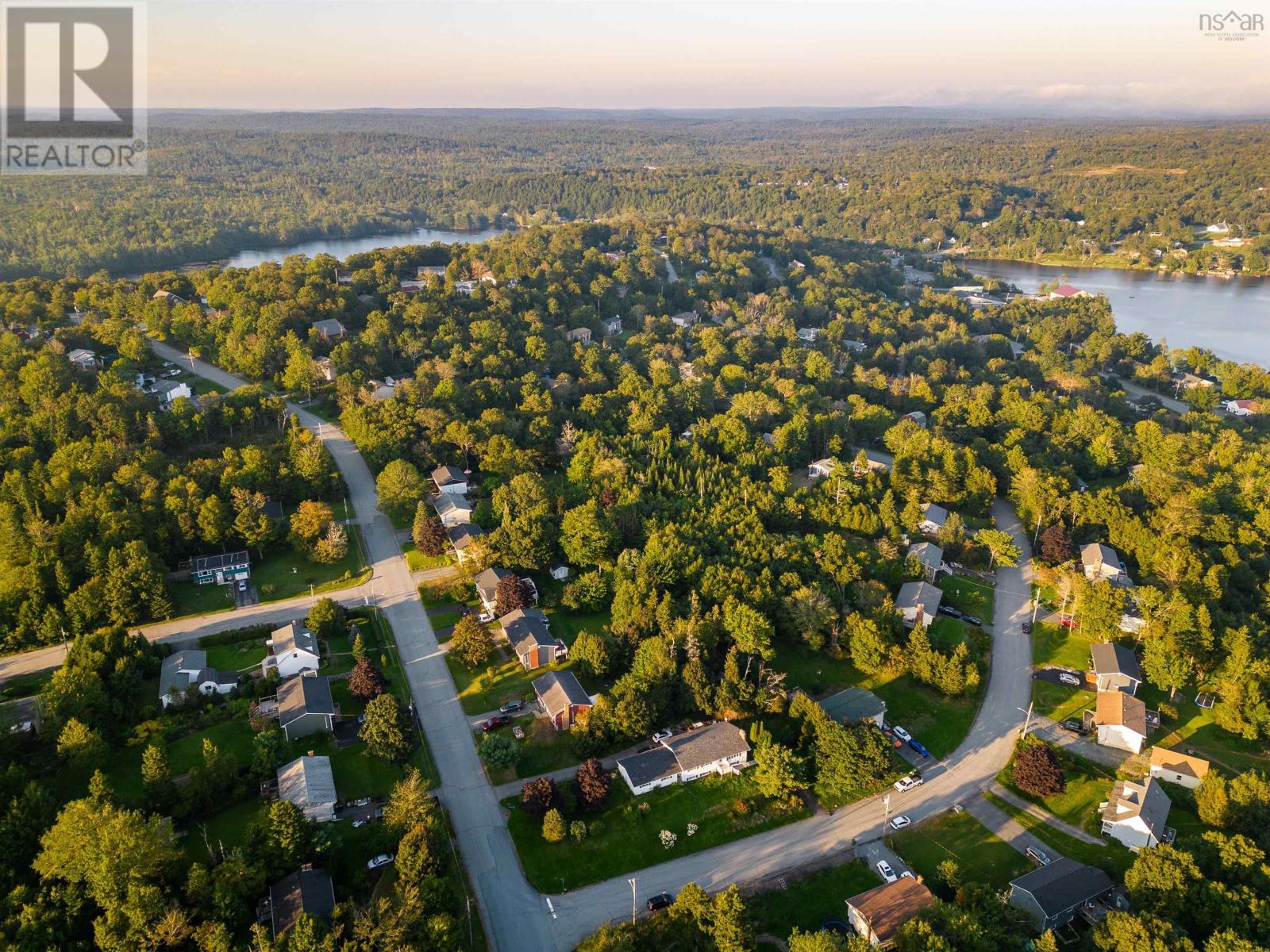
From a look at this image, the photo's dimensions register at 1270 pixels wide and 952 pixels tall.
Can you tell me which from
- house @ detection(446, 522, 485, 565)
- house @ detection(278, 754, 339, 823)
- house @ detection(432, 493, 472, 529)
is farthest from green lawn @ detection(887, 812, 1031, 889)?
house @ detection(432, 493, 472, 529)

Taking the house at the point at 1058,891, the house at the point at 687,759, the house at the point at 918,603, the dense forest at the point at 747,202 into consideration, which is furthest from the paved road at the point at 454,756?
the dense forest at the point at 747,202

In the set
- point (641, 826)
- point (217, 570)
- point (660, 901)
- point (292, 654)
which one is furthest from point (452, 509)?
point (660, 901)

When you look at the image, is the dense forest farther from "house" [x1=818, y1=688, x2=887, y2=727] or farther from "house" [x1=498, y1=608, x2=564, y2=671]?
"house" [x1=818, y1=688, x2=887, y2=727]

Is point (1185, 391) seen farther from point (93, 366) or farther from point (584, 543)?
point (93, 366)

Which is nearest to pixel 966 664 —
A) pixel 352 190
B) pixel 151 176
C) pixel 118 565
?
pixel 118 565

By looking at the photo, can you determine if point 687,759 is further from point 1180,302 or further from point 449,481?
point 1180,302

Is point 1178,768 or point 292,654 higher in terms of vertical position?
point 292,654

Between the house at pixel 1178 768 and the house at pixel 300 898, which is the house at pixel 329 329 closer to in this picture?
the house at pixel 300 898
